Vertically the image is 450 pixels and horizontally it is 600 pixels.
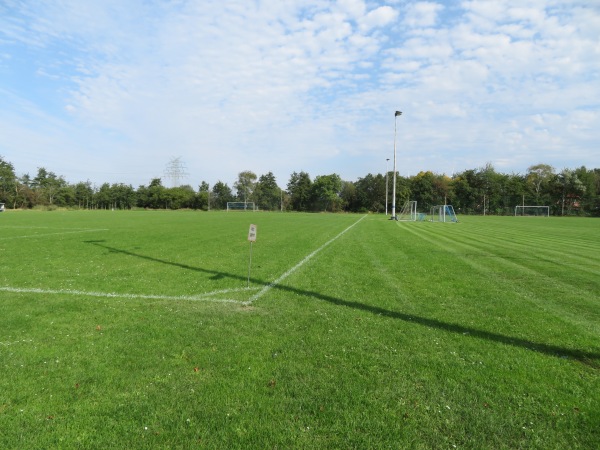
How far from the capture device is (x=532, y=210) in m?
84.3

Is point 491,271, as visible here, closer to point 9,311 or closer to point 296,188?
point 9,311

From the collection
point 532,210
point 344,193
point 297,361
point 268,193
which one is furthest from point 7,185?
point 532,210

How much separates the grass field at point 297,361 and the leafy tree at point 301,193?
102499mm

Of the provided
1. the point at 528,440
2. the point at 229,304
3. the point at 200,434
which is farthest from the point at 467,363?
the point at 229,304

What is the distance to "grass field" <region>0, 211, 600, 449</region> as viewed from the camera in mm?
3141

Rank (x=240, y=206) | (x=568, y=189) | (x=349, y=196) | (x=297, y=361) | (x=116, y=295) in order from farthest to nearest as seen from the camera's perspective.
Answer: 1. (x=240, y=206)
2. (x=349, y=196)
3. (x=568, y=189)
4. (x=116, y=295)
5. (x=297, y=361)

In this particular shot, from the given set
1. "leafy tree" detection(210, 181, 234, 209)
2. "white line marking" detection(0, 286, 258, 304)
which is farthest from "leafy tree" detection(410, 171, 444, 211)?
"white line marking" detection(0, 286, 258, 304)

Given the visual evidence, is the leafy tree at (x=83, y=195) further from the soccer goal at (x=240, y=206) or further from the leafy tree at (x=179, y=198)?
the soccer goal at (x=240, y=206)

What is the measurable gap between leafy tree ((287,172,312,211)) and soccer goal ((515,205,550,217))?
54310 mm

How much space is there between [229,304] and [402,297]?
349 cm

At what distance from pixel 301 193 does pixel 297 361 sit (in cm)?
10799

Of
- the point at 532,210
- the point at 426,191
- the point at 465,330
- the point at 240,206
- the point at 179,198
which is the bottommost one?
the point at 465,330

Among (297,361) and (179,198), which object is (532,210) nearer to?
(179,198)

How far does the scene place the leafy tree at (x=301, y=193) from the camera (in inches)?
4390
